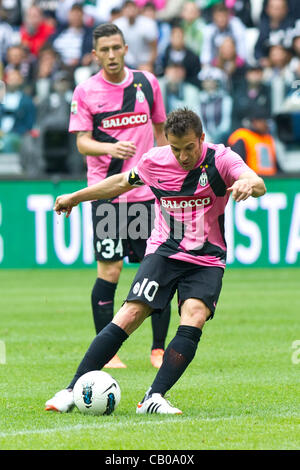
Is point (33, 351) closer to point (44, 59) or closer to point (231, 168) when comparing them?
point (231, 168)

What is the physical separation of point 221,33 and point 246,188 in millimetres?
12266

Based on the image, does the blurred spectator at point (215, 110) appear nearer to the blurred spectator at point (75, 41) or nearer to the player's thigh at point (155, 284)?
the blurred spectator at point (75, 41)

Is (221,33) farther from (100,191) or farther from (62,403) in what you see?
(62,403)

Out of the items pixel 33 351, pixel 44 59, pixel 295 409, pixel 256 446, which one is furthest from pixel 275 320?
pixel 44 59

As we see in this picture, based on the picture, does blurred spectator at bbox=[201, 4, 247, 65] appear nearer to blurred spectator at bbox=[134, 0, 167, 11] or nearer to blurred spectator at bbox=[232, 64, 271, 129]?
blurred spectator at bbox=[232, 64, 271, 129]

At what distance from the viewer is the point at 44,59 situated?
17.8 m

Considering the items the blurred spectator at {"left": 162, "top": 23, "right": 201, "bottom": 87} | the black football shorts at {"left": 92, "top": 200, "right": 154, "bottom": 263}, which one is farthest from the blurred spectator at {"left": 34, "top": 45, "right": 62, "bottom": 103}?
the black football shorts at {"left": 92, "top": 200, "right": 154, "bottom": 263}

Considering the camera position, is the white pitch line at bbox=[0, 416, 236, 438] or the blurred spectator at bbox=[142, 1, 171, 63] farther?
the blurred spectator at bbox=[142, 1, 171, 63]

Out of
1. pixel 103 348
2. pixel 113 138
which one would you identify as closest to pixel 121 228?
pixel 113 138

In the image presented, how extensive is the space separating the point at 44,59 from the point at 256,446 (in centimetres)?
1381

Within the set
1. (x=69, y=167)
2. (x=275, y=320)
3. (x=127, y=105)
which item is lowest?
(x=275, y=320)

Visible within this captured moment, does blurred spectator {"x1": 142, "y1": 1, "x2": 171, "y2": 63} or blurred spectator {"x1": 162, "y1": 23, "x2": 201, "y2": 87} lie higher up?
blurred spectator {"x1": 142, "y1": 1, "x2": 171, "y2": 63}

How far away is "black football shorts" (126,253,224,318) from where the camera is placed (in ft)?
19.5

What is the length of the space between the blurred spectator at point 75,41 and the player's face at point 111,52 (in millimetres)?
9720
